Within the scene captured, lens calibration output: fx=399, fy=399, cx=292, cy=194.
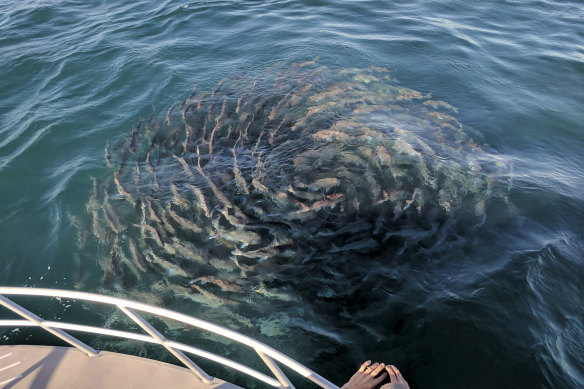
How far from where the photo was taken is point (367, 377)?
4.71 m

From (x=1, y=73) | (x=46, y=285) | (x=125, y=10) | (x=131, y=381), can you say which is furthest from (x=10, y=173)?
(x=125, y=10)

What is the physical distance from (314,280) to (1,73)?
11666 millimetres

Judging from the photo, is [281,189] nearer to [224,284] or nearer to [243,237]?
[243,237]

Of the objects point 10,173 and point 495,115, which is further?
point 495,115

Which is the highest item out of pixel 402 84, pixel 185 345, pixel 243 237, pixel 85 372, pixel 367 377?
pixel 185 345

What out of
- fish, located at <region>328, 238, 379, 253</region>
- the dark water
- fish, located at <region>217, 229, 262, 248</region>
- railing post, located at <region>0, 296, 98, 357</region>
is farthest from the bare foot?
railing post, located at <region>0, 296, 98, 357</region>

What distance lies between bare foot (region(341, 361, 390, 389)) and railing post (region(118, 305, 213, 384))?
5.38 ft

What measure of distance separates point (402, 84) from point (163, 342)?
10.1 meters

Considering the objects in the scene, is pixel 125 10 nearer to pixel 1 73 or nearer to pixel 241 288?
pixel 1 73

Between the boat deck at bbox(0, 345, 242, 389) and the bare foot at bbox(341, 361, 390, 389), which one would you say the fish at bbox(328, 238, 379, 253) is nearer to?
the bare foot at bbox(341, 361, 390, 389)

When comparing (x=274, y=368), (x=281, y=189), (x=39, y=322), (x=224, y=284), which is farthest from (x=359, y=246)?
(x=39, y=322)

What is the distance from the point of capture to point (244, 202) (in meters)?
7.47

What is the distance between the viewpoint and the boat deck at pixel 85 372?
4.05m

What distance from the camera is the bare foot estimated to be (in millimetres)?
4609
